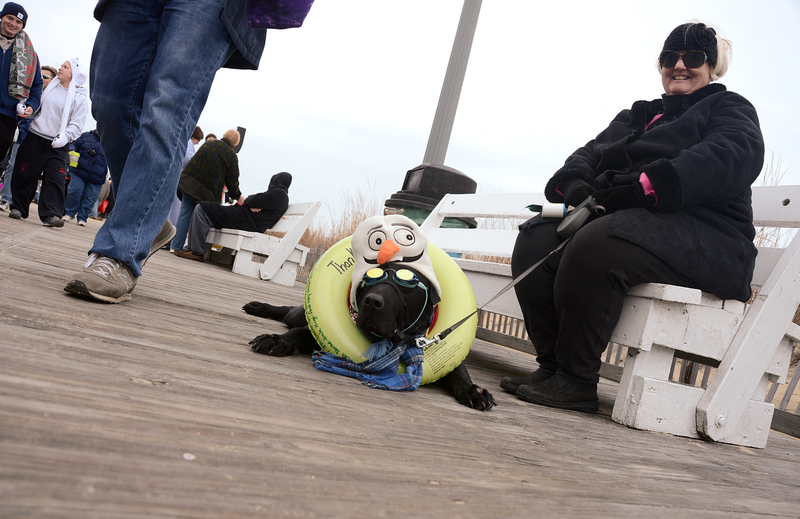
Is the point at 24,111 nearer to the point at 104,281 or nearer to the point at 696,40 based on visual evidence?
the point at 104,281

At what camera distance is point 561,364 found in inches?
88.4

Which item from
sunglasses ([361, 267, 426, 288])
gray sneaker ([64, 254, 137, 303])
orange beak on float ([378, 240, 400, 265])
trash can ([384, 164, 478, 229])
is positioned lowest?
gray sneaker ([64, 254, 137, 303])

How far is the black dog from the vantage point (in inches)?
63.8

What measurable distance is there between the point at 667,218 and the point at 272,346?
1.62 meters

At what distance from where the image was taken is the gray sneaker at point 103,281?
182 cm

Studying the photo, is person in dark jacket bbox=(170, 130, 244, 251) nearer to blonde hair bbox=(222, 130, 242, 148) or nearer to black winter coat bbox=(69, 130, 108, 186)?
blonde hair bbox=(222, 130, 242, 148)

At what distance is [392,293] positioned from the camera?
65.1 inches

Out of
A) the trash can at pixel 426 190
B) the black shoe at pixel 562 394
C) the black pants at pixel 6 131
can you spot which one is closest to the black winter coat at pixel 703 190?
the black shoe at pixel 562 394

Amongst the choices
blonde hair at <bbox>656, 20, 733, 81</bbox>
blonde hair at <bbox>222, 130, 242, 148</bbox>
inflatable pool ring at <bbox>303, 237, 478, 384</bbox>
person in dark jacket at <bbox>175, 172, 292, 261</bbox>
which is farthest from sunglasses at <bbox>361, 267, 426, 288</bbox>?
blonde hair at <bbox>222, 130, 242, 148</bbox>

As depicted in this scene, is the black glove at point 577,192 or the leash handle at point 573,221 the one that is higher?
the black glove at point 577,192

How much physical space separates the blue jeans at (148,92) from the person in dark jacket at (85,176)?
6680 millimetres

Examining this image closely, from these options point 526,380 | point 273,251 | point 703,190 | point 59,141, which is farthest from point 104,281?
point 59,141

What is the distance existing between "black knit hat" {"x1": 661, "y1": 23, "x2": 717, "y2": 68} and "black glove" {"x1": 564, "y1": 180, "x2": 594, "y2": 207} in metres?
0.71

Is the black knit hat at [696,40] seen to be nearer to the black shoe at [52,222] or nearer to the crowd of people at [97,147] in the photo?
the crowd of people at [97,147]
